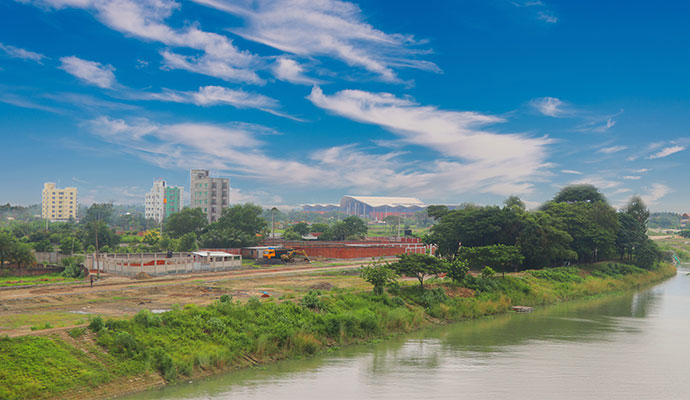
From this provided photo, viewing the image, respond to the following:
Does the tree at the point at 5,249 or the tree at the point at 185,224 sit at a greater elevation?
the tree at the point at 185,224

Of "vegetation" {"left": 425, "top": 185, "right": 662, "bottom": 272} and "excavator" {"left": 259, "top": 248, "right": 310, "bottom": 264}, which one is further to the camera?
"excavator" {"left": 259, "top": 248, "right": 310, "bottom": 264}

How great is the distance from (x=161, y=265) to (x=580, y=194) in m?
72.0

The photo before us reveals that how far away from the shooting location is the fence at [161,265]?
5044 cm

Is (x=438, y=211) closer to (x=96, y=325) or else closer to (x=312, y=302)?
(x=312, y=302)

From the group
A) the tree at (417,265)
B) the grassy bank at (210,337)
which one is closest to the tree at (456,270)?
the grassy bank at (210,337)

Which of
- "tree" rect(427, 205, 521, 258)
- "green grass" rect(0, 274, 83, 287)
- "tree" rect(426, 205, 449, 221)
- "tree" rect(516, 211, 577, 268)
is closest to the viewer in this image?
"green grass" rect(0, 274, 83, 287)

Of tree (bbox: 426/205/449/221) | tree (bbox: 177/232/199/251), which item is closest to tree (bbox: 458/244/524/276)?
tree (bbox: 426/205/449/221)

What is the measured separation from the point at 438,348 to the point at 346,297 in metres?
7.51

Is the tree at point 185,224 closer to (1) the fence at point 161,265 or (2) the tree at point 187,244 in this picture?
(2) the tree at point 187,244

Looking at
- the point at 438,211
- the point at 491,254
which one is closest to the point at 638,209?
the point at 438,211

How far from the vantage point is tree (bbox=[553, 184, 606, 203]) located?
305 feet

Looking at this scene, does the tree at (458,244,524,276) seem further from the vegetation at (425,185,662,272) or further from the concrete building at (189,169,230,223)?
the concrete building at (189,169,230,223)

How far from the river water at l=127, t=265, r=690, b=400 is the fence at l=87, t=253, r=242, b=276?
2772cm

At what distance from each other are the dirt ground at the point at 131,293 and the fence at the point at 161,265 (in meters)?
2.06
